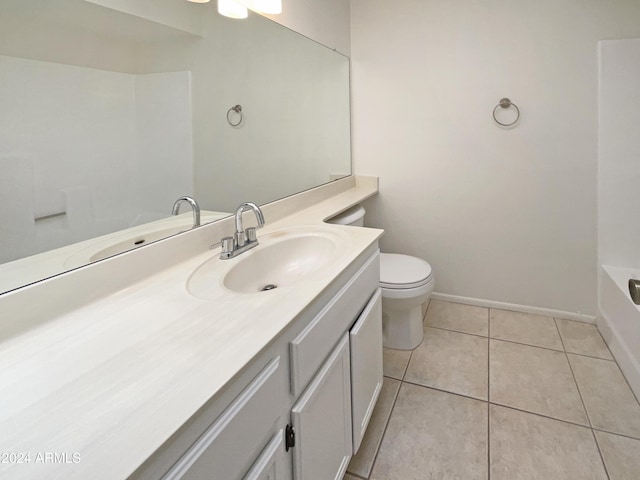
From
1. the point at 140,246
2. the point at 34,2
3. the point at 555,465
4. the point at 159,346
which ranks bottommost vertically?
the point at 555,465

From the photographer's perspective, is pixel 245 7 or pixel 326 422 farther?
pixel 245 7

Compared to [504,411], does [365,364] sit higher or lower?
higher

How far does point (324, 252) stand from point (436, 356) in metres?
1.03

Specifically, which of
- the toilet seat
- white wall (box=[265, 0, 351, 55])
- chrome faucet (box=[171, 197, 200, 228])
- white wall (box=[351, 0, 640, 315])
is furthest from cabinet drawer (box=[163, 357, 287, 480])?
white wall (box=[351, 0, 640, 315])

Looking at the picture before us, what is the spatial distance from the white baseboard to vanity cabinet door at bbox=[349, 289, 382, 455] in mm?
1288

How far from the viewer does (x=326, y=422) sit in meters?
1.03

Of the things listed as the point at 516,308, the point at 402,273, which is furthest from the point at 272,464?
the point at 516,308

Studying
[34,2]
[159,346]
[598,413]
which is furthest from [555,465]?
[34,2]

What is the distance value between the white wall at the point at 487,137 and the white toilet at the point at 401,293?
55 centimetres

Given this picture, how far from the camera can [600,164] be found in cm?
209

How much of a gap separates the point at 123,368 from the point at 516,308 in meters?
2.49

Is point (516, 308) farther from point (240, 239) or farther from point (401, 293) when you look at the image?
point (240, 239)

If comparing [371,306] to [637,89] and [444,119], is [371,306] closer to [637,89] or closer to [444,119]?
Answer: [444,119]

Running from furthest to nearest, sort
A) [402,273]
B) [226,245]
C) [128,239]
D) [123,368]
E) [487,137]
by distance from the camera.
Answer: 1. [487,137]
2. [402,273]
3. [226,245]
4. [128,239]
5. [123,368]
